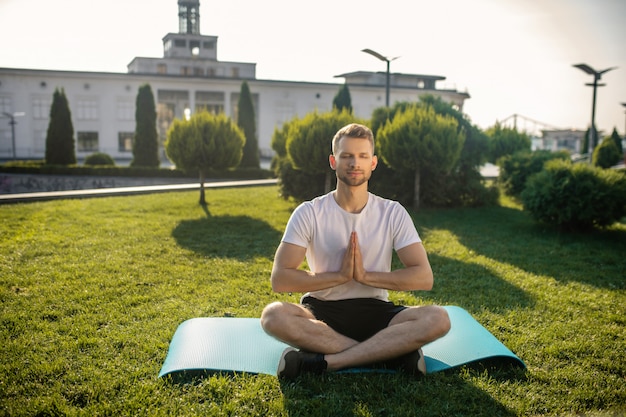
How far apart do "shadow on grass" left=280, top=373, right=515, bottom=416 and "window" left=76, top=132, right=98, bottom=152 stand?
39632mm

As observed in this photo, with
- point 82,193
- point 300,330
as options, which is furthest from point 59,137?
point 300,330

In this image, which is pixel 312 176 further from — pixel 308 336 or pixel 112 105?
pixel 112 105

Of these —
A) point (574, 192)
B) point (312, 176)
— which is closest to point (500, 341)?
point (574, 192)

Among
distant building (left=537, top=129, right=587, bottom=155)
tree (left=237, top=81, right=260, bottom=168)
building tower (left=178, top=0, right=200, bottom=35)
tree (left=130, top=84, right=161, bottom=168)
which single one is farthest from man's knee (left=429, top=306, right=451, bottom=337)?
distant building (left=537, top=129, right=587, bottom=155)

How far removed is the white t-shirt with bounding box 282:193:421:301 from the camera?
11.6 ft

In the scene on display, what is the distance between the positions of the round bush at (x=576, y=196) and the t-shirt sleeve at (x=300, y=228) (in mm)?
7068

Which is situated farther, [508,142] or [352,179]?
[508,142]

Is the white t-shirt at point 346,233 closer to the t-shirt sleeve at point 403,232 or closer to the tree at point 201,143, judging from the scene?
the t-shirt sleeve at point 403,232

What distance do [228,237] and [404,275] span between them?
5813 mm

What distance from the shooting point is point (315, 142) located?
11.2 metres

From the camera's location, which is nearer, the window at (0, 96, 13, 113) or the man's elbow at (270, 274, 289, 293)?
the man's elbow at (270, 274, 289, 293)

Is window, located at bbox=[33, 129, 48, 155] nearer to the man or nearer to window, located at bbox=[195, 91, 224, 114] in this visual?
window, located at bbox=[195, 91, 224, 114]

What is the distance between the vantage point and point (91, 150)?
38656mm

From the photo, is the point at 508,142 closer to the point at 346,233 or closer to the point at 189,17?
the point at 346,233
